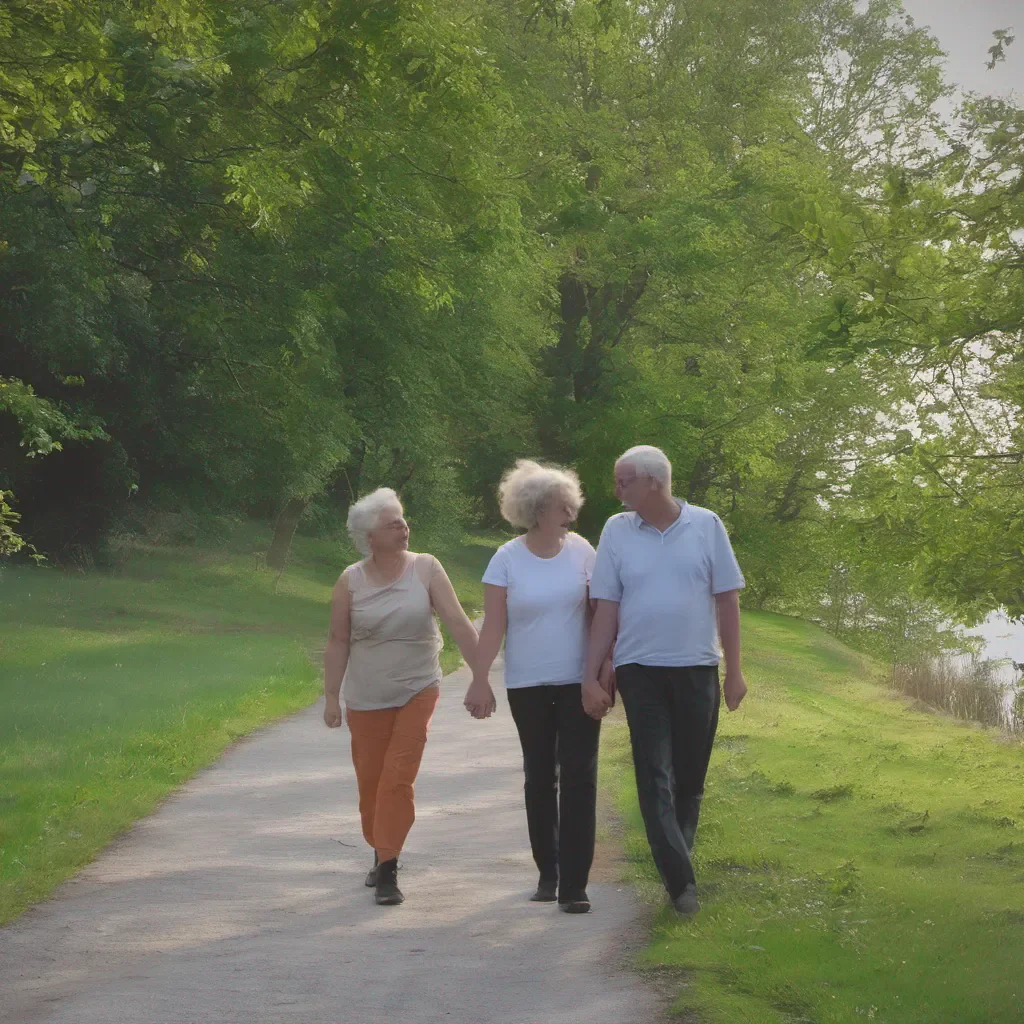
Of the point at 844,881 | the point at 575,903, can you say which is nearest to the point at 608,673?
the point at 575,903

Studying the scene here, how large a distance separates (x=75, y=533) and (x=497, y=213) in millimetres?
18220

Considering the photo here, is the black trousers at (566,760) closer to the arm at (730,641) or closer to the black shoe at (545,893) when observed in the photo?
the black shoe at (545,893)

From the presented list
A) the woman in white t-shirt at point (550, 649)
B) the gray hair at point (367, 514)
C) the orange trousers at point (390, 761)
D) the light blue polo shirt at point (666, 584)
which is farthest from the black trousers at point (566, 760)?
the gray hair at point (367, 514)

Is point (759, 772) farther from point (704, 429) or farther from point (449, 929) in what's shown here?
point (704, 429)

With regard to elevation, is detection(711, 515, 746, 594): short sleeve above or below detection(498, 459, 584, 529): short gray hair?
below

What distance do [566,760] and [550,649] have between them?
1.68 ft

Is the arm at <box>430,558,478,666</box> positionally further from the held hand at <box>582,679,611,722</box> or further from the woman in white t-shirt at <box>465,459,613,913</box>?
the held hand at <box>582,679,611,722</box>

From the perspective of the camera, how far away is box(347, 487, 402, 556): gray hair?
7660 millimetres

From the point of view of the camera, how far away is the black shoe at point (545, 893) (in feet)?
24.5

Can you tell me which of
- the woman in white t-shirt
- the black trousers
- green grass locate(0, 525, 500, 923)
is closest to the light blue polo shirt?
the woman in white t-shirt

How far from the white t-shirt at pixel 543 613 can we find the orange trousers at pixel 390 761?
0.66 m

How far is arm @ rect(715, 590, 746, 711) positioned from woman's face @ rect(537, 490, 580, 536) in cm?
78

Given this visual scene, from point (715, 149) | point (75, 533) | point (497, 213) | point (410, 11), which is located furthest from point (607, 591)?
point (715, 149)

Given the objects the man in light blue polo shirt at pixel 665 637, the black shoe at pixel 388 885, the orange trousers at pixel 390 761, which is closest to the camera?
the man in light blue polo shirt at pixel 665 637
